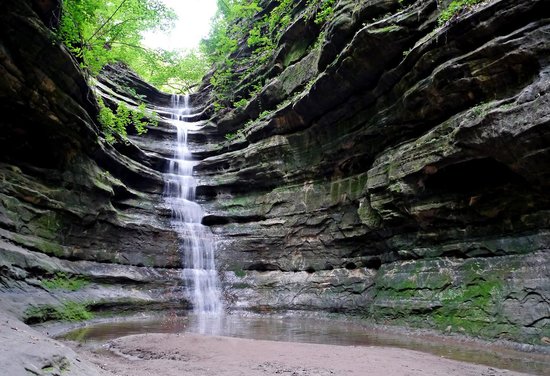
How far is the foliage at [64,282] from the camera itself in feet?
38.7

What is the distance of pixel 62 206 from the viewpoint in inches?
539

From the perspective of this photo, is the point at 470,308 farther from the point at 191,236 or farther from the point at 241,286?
the point at 191,236

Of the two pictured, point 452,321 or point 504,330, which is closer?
point 504,330

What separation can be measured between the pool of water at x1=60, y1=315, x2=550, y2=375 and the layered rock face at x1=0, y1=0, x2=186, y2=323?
5.99 ft

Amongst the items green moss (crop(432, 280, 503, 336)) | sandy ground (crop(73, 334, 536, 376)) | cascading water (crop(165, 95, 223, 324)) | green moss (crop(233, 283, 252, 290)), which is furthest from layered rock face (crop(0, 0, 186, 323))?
green moss (crop(432, 280, 503, 336))

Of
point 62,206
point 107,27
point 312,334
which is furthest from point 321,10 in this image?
point 312,334

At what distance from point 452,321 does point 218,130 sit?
17.8 meters

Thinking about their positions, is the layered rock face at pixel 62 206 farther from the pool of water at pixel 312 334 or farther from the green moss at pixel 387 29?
the green moss at pixel 387 29

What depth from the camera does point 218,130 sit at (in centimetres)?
2370

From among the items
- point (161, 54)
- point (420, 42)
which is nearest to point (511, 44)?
point (420, 42)

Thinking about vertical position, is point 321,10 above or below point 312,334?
above

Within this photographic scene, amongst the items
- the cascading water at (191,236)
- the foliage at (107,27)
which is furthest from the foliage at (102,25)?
the cascading water at (191,236)

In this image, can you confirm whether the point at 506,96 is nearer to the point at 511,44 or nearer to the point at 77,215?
the point at 511,44

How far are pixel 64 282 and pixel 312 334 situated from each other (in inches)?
339
